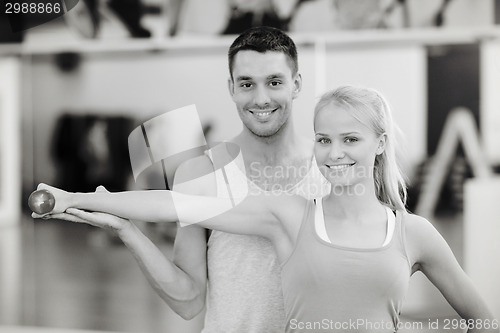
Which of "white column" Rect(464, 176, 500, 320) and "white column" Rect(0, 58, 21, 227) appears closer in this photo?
"white column" Rect(464, 176, 500, 320)

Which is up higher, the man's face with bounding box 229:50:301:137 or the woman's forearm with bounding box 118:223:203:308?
the man's face with bounding box 229:50:301:137

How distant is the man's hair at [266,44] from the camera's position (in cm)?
136

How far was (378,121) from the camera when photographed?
49.4 inches

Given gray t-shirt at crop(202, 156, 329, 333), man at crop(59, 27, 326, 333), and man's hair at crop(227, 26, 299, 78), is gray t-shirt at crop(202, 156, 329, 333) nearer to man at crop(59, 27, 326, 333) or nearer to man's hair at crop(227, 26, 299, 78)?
man at crop(59, 27, 326, 333)

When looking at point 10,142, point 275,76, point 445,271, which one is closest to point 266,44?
point 275,76

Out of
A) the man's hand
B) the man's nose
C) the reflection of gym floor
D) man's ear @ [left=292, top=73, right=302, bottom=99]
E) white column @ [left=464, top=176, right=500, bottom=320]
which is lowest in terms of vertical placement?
the reflection of gym floor

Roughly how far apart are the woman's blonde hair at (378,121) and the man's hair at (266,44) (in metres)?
0.16

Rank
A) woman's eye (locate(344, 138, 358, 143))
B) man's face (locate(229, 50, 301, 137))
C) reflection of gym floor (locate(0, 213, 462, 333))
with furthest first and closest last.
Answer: reflection of gym floor (locate(0, 213, 462, 333)), man's face (locate(229, 50, 301, 137)), woman's eye (locate(344, 138, 358, 143))

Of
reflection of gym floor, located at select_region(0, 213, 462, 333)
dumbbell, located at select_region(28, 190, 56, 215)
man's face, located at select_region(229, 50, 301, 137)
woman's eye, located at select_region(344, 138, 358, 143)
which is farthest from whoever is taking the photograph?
reflection of gym floor, located at select_region(0, 213, 462, 333)

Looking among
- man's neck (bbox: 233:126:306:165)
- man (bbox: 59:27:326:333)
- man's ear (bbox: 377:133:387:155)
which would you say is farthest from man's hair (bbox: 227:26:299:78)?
man's ear (bbox: 377:133:387:155)

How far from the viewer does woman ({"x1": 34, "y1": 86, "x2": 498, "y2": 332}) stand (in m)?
1.20

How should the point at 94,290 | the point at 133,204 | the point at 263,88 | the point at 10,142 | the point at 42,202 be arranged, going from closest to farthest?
the point at 42,202
the point at 133,204
the point at 263,88
the point at 94,290
the point at 10,142

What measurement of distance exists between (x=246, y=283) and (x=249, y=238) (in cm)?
9

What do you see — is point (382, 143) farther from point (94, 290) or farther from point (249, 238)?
point (94, 290)
